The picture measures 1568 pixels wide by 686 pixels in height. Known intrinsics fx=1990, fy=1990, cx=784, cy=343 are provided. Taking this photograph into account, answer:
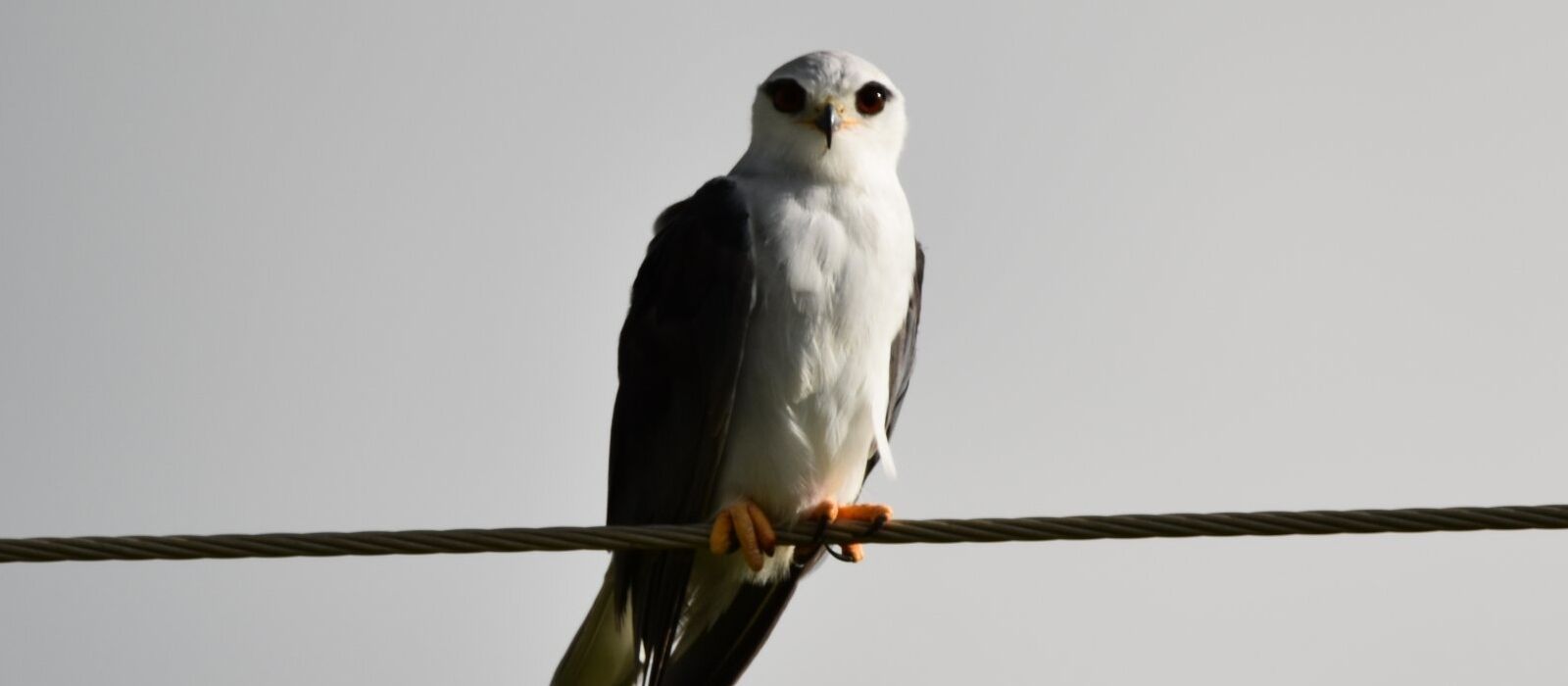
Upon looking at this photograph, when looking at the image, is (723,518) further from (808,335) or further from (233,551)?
(233,551)

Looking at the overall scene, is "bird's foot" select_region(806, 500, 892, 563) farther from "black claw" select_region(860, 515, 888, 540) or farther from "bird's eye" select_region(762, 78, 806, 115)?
"bird's eye" select_region(762, 78, 806, 115)

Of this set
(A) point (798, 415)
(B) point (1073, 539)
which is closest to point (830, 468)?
(A) point (798, 415)

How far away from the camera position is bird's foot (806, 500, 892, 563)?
5086 millimetres

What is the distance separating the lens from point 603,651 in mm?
5363

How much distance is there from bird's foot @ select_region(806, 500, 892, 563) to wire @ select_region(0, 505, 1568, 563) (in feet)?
3.70

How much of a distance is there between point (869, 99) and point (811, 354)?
1.12 metres

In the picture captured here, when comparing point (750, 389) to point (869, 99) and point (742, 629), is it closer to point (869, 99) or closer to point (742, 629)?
point (742, 629)

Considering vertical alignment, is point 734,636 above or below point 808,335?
below

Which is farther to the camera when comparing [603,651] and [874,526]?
[603,651]

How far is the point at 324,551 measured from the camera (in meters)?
3.74

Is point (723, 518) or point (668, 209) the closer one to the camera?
point (723, 518)

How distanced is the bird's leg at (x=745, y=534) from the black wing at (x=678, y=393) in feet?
0.66

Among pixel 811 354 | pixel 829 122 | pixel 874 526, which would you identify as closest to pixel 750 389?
pixel 811 354

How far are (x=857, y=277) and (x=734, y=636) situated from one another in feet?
3.82
